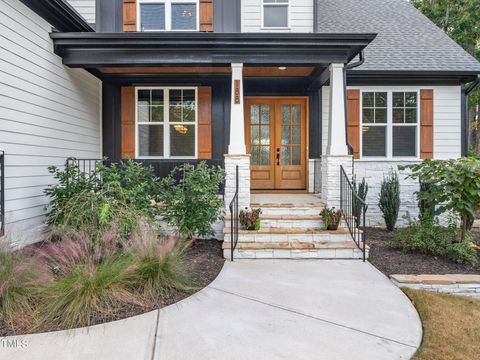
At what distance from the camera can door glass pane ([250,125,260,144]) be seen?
7820 mm

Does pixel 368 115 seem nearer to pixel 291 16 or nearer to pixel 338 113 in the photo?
pixel 338 113

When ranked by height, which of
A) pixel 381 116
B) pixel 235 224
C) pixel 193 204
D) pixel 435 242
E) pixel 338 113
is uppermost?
pixel 381 116

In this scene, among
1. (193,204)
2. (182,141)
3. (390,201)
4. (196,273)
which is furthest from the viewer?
(182,141)

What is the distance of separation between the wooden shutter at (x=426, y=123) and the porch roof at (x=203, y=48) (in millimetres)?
2831

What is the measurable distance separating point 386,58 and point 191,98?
15.7 feet

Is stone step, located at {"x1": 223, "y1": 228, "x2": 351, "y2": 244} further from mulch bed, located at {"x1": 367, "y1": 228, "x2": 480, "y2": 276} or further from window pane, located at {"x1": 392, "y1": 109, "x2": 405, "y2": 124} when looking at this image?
window pane, located at {"x1": 392, "y1": 109, "x2": 405, "y2": 124}

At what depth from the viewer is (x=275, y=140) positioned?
25.5 feet

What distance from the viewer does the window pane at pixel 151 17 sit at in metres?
7.00

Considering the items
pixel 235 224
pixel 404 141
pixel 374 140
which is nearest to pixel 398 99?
pixel 404 141

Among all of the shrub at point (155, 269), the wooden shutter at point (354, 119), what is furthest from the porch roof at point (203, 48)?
the shrub at point (155, 269)

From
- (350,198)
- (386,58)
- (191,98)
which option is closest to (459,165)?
(350,198)

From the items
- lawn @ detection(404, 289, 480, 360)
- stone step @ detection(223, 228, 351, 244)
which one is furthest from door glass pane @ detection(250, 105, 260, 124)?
lawn @ detection(404, 289, 480, 360)

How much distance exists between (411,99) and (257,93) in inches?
148

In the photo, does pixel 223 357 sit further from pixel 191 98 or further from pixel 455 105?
pixel 455 105
